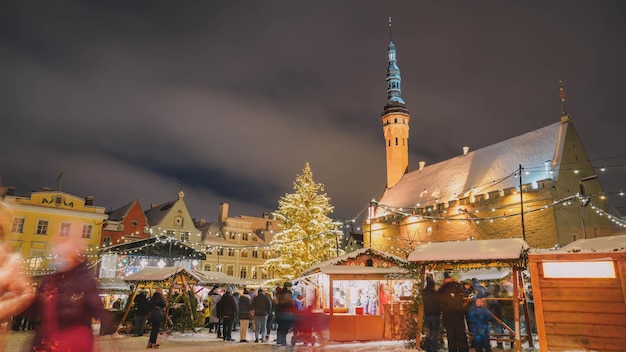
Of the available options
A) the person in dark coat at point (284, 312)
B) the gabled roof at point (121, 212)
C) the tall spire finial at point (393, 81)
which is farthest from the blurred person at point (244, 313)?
the tall spire finial at point (393, 81)

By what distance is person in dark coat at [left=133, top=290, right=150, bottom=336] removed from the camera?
14711 mm

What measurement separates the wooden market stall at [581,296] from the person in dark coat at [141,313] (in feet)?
40.2

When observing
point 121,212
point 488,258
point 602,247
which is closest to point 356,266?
point 488,258

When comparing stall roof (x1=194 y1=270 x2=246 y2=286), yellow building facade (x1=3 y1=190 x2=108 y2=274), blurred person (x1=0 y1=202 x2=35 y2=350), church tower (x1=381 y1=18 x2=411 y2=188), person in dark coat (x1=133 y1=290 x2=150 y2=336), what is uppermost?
church tower (x1=381 y1=18 x2=411 y2=188)

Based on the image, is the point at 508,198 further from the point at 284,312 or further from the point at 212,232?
the point at 212,232

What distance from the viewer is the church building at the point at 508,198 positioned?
28.2 meters

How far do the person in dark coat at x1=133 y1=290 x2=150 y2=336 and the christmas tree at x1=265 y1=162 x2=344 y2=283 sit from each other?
42.3ft

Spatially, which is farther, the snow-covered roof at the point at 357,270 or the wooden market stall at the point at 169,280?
the wooden market stall at the point at 169,280

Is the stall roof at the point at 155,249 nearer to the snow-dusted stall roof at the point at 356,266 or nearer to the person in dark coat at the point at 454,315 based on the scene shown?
the snow-dusted stall roof at the point at 356,266

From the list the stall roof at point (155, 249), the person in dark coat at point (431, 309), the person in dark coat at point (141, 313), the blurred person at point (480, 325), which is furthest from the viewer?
the stall roof at point (155, 249)

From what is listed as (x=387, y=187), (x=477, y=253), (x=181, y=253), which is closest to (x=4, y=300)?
(x=477, y=253)

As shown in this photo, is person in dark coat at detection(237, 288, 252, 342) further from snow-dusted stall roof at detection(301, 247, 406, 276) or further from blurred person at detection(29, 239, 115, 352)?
blurred person at detection(29, 239, 115, 352)

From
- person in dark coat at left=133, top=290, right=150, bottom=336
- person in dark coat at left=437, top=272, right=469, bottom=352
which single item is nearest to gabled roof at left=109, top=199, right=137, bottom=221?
person in dark coat at left=133, top=290, right=150, bottom=336

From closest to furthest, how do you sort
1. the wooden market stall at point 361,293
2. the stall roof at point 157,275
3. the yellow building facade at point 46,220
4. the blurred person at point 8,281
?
the blurred person at point 8,281 → the wooden market stall at point 361,293 → the stall roof at point 157,275 → the yellow building facade at point 46,220
